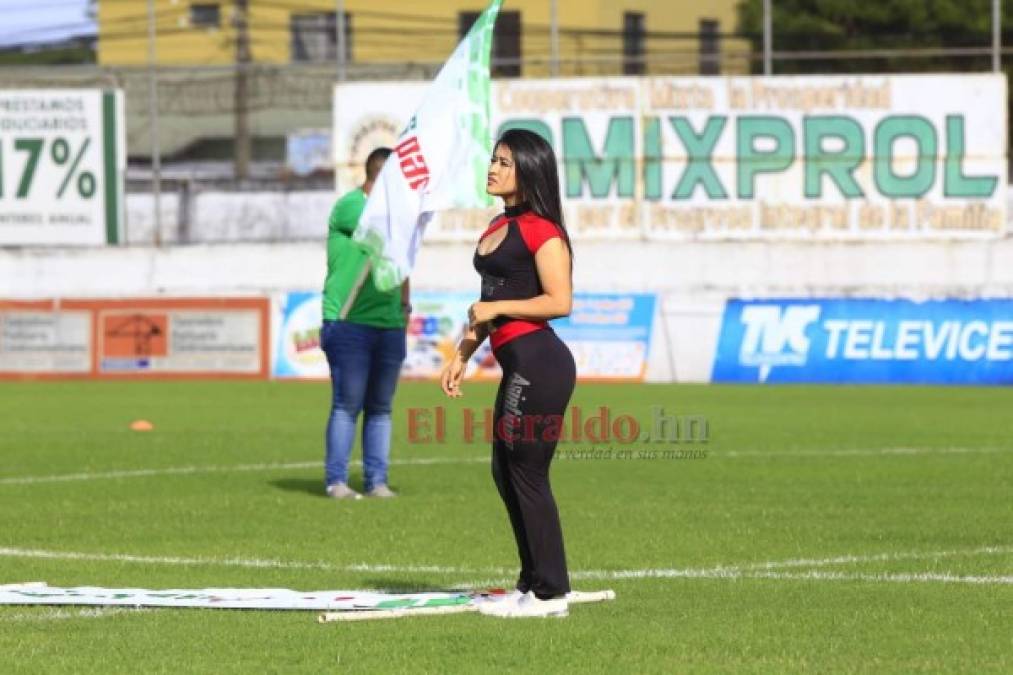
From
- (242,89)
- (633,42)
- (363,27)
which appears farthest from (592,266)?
(363,27)

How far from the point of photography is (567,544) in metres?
11.6

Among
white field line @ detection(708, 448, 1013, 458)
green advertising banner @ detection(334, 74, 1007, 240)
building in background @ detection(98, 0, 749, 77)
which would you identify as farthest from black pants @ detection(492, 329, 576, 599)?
building in background @ detection(98, 0, 749, 77)

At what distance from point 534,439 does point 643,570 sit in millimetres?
2071

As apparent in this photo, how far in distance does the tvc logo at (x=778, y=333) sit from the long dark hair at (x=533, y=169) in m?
19.5

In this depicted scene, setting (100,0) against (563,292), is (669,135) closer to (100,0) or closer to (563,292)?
(100,0)

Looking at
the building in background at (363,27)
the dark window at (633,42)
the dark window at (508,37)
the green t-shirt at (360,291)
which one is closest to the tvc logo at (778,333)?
the dark window at (633,42)

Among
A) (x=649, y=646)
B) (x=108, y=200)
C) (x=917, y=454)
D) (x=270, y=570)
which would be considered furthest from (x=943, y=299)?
(x=649, y=646)

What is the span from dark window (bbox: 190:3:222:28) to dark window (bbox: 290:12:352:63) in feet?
5.82

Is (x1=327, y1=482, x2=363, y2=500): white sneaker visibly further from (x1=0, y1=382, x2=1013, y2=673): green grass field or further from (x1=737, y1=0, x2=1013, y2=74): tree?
(x1=737, y1=0, x2=1013, y2=74): tree

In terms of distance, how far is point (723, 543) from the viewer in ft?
37.9

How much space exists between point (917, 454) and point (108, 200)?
20.2m

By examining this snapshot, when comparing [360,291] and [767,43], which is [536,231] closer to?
[360,291]

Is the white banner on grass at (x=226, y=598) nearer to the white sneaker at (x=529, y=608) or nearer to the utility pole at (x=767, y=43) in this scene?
the white sneaker at (x=529, y=608)

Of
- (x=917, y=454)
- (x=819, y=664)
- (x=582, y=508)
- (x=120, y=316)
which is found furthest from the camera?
(x=120, y=316)
